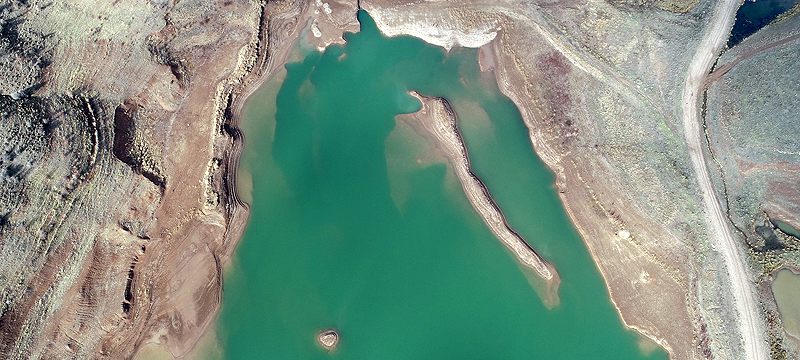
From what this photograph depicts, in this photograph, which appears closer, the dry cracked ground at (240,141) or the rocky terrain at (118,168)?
the rocky terrain at (118,168)

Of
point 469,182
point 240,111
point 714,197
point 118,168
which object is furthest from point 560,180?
point 118,168

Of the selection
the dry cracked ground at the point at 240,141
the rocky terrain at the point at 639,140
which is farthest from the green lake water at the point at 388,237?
the rocky terrain at the point at 639,140

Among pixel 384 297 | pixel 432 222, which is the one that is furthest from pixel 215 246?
pixel 432 222

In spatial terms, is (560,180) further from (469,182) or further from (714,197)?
(714,197)

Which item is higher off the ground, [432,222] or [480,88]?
[480,88]

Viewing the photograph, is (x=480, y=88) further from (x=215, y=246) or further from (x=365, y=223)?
(x=215, y=246)

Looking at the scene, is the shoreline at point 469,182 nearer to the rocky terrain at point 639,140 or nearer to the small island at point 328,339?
the rocky terrain at point 639,140

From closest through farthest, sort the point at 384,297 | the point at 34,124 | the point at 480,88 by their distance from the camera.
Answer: the point at 34,124, the point at 384,297, the point at 480,88
